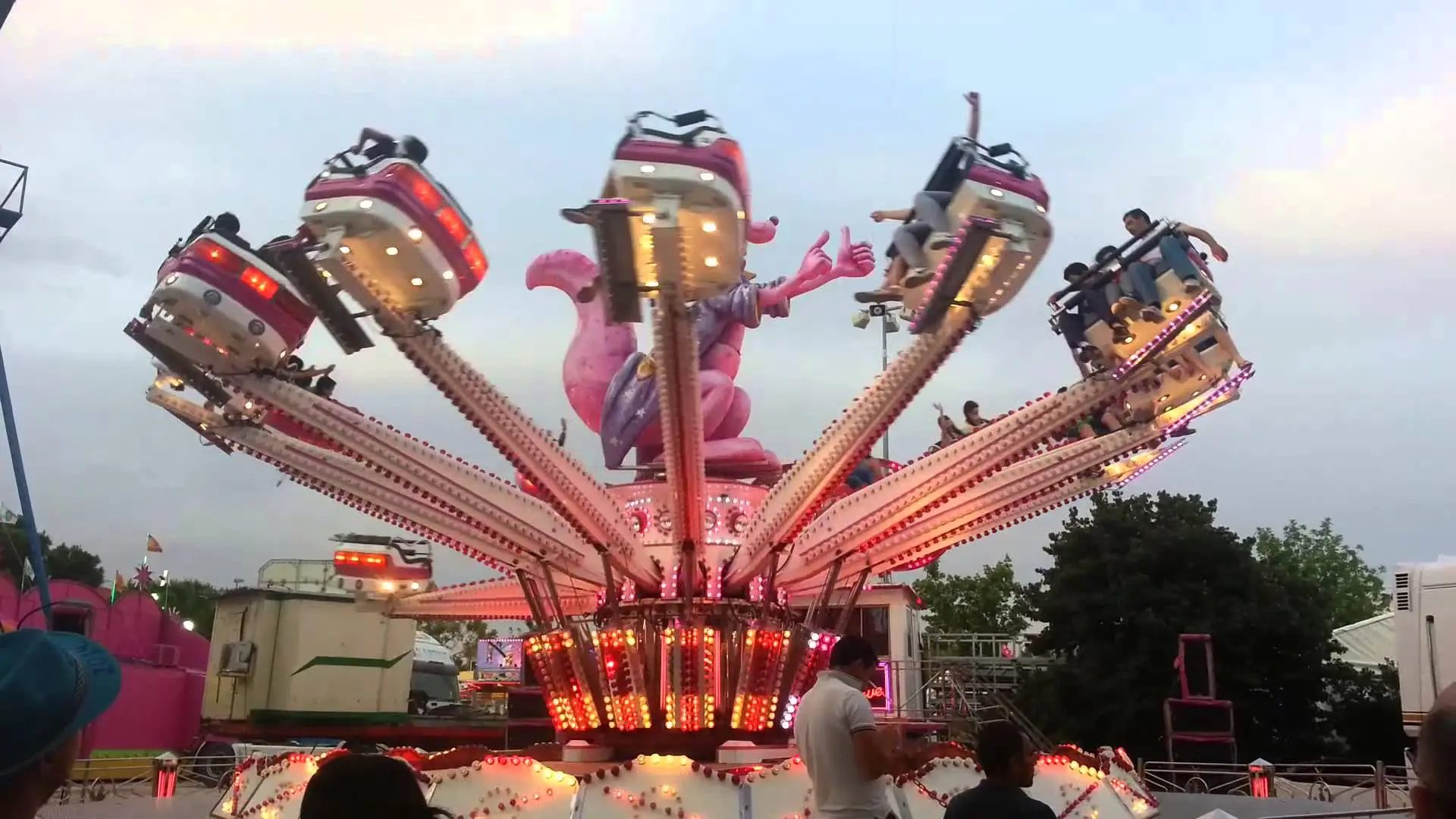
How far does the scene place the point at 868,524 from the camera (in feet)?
39.3

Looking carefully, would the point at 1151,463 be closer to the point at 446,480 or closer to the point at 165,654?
the point at 446,480

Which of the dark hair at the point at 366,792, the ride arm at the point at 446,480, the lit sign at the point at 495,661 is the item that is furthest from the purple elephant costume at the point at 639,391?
the lit sign at the point at 495,661

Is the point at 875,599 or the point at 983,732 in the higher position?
the point at 875,599

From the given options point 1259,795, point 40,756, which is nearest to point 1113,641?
point 1259,795

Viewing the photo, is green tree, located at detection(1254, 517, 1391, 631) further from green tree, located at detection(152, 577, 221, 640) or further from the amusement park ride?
green tree, located at detection(152, 577, 221, 640)

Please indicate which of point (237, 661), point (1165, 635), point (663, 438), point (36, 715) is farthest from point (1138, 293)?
point (237, 661)

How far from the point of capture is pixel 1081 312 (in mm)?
10562

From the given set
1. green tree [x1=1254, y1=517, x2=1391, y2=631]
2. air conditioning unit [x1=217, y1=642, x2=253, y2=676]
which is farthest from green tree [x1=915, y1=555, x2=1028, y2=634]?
air conditioning unit [x1=217, y1=642, x2=253, y2=676]

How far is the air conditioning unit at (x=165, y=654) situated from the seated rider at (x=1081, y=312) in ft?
81.2

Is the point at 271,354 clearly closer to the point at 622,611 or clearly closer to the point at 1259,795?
the point at 622,611

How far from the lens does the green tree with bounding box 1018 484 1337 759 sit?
2419cm

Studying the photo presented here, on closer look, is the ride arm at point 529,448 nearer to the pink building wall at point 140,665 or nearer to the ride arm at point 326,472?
the ride arm at point 326,472

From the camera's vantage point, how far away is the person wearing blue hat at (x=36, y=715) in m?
1.90

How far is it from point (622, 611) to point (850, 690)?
8083 millimetres
